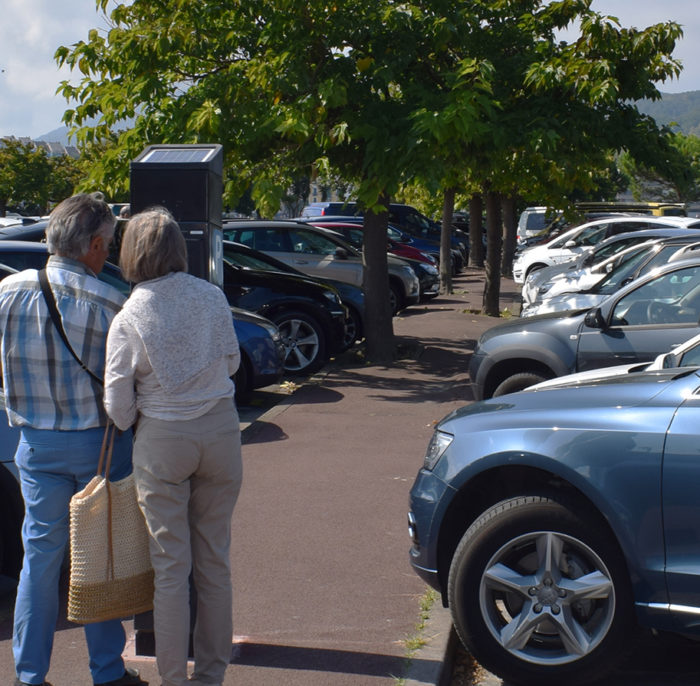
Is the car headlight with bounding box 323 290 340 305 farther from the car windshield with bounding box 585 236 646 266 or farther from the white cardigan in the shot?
the white cardigan

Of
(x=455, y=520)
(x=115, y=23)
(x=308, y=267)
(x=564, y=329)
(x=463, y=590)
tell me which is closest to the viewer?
(x=463, y=590)

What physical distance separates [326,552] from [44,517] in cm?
237

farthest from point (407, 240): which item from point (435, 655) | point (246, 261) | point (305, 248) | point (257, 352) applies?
point (435, 655)

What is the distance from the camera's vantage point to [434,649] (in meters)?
4.32

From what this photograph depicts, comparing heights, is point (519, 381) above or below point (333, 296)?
below

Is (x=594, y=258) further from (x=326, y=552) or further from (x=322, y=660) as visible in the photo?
(x=322, y=660)

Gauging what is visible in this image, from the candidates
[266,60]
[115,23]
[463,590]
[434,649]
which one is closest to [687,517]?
[463,590]

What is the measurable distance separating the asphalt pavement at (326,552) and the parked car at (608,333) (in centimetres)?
109

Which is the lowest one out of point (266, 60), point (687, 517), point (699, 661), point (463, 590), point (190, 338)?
point (699, 661)

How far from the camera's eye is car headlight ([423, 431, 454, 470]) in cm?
436

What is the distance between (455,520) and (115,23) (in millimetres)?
10480

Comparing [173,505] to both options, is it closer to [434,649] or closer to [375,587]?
[434,649]

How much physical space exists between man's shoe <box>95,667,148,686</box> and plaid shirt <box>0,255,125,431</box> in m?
0.99

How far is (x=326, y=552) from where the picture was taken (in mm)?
5691
